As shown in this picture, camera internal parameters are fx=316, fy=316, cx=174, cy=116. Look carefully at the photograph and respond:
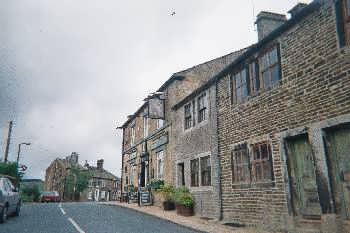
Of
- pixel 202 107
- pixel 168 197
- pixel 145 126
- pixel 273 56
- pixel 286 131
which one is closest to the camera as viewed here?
pixel 286 131

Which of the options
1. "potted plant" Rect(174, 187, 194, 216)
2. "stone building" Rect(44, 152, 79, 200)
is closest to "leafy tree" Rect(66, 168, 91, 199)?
"stone building" Rect(44, 152, 79, 200)

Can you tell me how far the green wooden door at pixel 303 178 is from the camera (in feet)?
28.7

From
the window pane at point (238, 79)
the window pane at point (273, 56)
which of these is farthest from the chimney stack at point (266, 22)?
the window pane at point (273, 56)

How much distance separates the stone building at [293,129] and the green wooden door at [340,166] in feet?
0.08

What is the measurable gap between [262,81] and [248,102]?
0.98 metres

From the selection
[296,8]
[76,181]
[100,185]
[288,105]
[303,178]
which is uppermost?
[296,8]

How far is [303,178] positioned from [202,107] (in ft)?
23.9

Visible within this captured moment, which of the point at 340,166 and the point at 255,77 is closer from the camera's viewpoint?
the point at 340,166

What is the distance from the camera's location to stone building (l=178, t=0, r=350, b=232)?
798 centimetres

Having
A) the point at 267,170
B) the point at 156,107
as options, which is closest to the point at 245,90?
the point at 267,170

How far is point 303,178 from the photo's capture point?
9094 millimetres

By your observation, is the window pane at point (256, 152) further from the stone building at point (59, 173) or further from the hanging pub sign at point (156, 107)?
the stone building at point (59, 173)

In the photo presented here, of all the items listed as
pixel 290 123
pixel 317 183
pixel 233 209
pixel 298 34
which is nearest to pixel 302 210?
pixel 317 183

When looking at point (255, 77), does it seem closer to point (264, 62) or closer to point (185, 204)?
point (264, 62)
